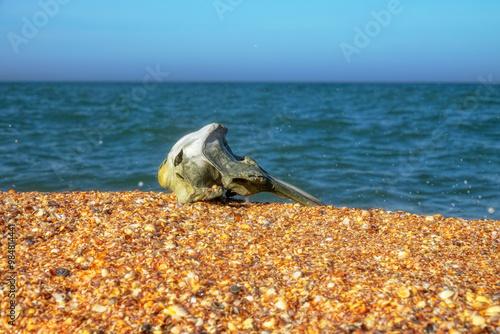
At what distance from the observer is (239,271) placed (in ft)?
12.3

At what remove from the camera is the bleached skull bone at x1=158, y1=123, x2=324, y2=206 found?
543 cm

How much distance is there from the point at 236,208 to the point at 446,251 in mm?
2259

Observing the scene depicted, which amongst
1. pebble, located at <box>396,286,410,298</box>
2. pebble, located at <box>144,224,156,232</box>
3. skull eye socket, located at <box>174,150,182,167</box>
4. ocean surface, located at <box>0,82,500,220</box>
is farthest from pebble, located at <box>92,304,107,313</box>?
ocean surface, located at <box>0,82,500,220</box>

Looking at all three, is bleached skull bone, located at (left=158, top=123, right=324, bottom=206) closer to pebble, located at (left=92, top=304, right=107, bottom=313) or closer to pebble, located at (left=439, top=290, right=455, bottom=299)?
pebble, located at (left=92, top=304, right=107, bottom=313)

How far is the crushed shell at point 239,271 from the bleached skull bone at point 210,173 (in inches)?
8.2

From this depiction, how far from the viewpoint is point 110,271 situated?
3707 mm

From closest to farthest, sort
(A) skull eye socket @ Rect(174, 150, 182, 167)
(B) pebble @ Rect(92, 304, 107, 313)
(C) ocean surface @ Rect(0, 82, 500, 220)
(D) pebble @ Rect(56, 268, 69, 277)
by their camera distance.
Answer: (B) pebble @ Rect(92, 304, 107, 313)
(D) pebble @ Rect(56, 268, 69, 277)
(A) skull eye socket @ Rect(174, 150, 182, 167)
(C) ocean surface @ Rect(0, 82, 500, 220)

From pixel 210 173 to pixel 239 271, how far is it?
194cm

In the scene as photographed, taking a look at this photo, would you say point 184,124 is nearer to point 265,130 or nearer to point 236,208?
point 265,130

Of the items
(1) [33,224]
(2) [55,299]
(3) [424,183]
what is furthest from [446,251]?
(3) [424,183]

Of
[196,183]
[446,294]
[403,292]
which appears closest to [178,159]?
[196,183]

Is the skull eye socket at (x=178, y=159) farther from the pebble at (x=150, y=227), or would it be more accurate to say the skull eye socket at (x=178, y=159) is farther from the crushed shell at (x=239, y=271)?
the pebble at (x=150, y=227)

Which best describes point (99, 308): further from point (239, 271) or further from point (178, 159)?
point (178, 159)

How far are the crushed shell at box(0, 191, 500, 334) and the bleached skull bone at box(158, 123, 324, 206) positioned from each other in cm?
21
